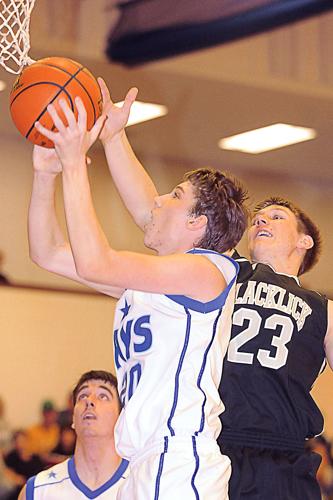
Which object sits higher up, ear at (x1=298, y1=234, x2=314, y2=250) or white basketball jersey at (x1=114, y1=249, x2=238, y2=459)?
ear at (x1=298, y1=234, x2=314, y2=250)

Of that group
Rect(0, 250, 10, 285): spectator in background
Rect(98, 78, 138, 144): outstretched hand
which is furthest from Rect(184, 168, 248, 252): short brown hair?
Rect(0, 250, 10, 285): spectator in background

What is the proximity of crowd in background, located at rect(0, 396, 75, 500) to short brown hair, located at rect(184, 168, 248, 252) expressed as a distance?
230 inches

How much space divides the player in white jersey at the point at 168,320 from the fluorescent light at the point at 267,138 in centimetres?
633

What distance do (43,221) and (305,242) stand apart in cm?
114

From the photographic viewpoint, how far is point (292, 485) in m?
3.88

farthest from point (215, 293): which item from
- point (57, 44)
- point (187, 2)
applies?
point (57, 44)

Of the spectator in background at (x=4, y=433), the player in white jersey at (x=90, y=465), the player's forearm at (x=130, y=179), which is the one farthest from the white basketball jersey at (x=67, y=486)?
the spectator in background at (x=4, y=433)

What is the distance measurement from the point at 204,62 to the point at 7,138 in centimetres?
238

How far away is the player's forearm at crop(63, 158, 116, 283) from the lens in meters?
3.27

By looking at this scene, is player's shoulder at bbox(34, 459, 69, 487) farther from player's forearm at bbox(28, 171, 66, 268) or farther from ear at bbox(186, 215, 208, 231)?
ear at bbox(186, 215, 208, 231)

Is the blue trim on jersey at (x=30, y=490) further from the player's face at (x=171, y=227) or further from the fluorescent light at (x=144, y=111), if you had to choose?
the fluorescent light at (x=144, y=111)

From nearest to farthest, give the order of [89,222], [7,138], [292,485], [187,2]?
[89,222]
[292,485]
[187,2]
[7,138]

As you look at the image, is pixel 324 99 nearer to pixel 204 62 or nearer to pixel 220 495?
pixel 204 62

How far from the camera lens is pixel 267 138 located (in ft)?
33.4
